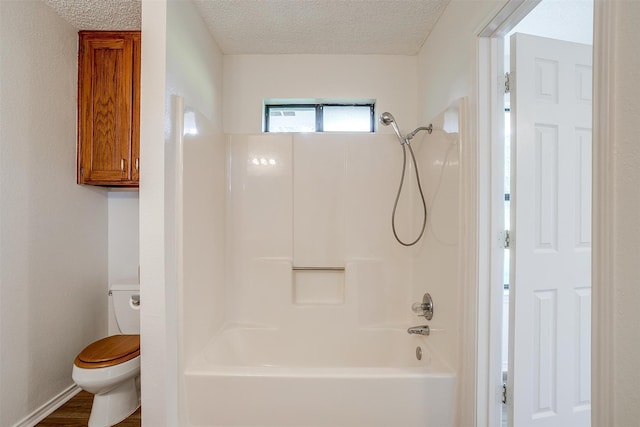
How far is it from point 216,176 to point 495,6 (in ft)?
5.58

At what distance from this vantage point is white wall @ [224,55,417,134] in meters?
2.41

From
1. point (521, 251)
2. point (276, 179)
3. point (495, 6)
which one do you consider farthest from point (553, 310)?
point (276, 179)

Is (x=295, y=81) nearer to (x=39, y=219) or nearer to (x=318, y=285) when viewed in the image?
(x=318, y=285)

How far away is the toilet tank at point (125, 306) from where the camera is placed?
230 centimetres

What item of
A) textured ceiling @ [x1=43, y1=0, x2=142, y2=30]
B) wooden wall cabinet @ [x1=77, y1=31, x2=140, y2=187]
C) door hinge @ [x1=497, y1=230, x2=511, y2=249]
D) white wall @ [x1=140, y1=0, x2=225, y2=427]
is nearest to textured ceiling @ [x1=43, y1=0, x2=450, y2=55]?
textured ceiling @ [x1=43, y1=0, x2=142, y2=30]

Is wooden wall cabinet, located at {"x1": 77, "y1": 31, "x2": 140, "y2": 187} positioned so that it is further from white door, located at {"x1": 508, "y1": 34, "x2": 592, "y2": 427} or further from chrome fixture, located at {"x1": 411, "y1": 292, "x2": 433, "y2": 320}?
white door, located at {"x1": 508, "y1": 34, "x2": 592, "y2": 427}

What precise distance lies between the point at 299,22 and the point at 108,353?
2.22 meters

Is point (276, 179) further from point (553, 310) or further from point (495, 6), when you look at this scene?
point (553, 310)

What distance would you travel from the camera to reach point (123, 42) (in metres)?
2.15

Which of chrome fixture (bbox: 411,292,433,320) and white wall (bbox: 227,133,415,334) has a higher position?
white wall (bbox: 227,133,415,334)

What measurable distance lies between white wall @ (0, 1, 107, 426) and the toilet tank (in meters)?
0.19
